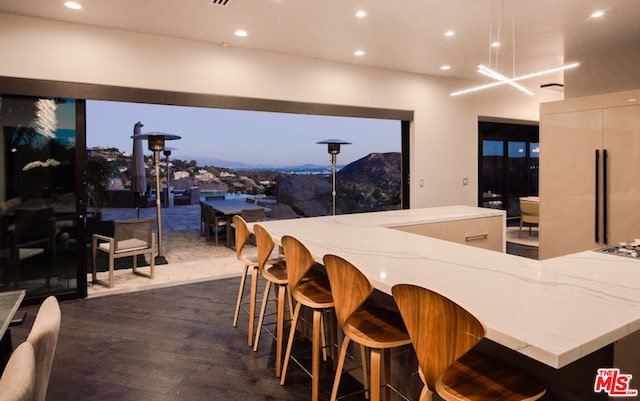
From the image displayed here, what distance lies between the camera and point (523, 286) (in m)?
1.59

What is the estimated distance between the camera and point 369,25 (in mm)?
4262

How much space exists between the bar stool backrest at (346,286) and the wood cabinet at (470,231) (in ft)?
5.61

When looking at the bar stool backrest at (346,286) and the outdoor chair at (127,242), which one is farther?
the outdoor chair at (127,242)

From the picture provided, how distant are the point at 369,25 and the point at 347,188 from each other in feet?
19.7

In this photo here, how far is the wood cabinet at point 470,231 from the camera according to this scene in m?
3.59

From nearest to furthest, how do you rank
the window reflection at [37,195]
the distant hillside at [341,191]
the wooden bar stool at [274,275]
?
1. the wooden bar stool at [274,275]
2. the window reflection at [37,195]
3. the distant hillside at [341,191]

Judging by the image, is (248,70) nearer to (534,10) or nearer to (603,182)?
(534,10)

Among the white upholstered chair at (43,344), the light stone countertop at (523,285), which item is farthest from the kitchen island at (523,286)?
the white upholstered chair at (43,344)

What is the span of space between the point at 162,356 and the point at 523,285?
2.49m

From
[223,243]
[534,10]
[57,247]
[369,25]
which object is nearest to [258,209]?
[223,243]

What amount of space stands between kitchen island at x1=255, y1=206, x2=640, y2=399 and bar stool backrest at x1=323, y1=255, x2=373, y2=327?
0.27ft

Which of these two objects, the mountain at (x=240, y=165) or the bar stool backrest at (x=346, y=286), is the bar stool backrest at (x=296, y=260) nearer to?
the bar stool backrest at (x=346, y=286)

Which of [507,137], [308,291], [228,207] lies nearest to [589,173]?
[308,291]

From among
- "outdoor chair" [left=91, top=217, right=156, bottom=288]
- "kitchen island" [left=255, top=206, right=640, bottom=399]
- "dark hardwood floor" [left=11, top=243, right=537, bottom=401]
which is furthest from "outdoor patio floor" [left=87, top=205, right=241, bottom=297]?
"kitchen island" [left=255, top=206, right=640, bottom=399]
